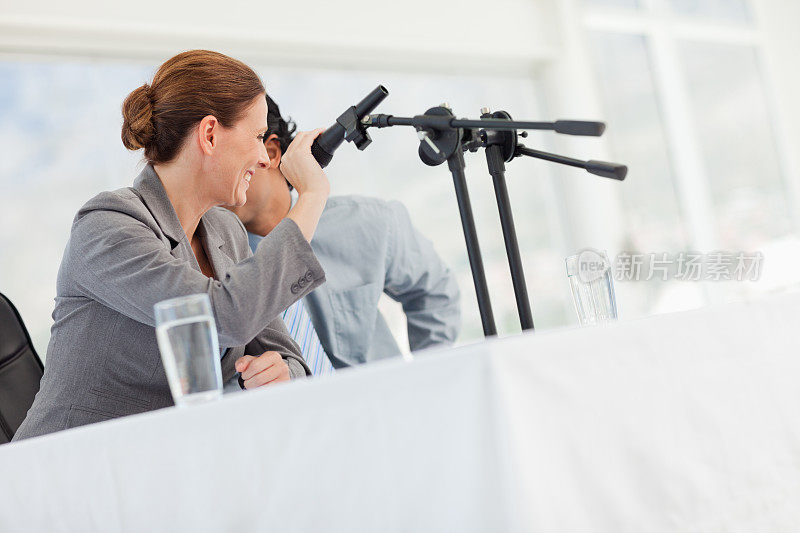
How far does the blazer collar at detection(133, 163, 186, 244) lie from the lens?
1.15 meters

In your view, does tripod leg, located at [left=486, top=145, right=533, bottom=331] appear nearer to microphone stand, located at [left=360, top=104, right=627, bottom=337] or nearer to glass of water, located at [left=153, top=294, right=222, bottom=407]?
microphone stand, located at [left=360, top=104, right=627, bottom=337]

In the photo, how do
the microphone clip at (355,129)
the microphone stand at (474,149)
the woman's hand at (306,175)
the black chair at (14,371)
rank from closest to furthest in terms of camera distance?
the microphone stand at (474,149) → the microphone clip at (355,129) → the woman's hand at (306,175) → the black chair at (14,371)

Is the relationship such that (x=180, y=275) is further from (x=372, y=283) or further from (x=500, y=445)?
(x=372, y=283)

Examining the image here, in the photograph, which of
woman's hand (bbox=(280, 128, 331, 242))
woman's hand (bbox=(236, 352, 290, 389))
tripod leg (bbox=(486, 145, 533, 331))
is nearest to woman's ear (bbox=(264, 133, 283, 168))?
woman's hand (bbox=(280, 128, 331, 242))

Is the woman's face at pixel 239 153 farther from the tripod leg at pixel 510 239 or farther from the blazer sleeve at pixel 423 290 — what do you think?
the blazer sleeve at pixel 423 290

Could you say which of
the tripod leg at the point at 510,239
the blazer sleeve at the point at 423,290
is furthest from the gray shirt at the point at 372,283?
the tripod leg at the point at 510,239

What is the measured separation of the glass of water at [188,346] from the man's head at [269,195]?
47.1 inches

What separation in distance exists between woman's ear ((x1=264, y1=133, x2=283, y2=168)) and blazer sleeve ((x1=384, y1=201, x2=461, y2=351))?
332 millimetres

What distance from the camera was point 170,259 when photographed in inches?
39.2

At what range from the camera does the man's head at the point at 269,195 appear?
1.88 metres

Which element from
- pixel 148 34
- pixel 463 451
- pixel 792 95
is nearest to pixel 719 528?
pixel 463 451

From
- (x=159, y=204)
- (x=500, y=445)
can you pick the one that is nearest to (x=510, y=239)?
(x=500, y=445)

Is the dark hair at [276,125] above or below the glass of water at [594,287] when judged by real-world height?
above

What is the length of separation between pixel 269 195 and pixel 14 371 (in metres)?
0.72
